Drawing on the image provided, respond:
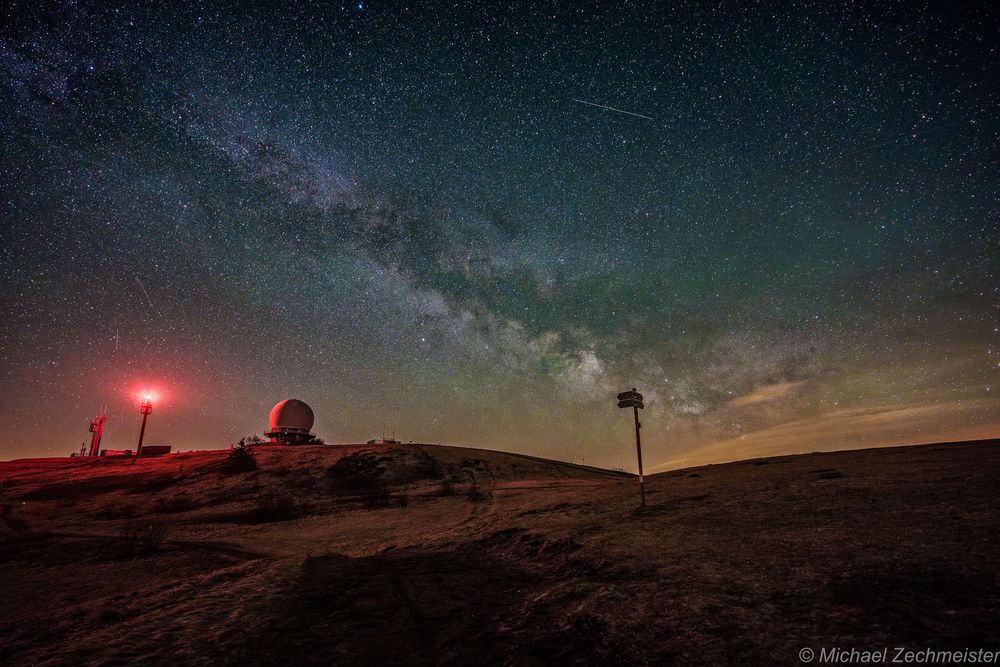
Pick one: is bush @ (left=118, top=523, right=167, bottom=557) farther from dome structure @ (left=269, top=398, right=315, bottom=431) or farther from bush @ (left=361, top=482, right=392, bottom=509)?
dome structure @ (left=269, top=398, right=315, bottom=431)

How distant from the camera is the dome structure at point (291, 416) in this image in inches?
1822

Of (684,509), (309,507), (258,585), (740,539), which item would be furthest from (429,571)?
(309,507)

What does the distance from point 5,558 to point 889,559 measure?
23.0 metres

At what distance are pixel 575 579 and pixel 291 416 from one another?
46090 mm

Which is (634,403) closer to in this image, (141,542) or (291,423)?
(141,542)

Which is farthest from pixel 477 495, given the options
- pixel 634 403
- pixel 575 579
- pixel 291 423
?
pixel 291 423

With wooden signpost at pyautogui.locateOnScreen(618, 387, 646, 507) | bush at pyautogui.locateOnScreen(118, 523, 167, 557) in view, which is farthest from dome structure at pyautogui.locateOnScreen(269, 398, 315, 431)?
→ wooden signpost at pyautogui.locateOnScreen(618, 387, 646, 507)

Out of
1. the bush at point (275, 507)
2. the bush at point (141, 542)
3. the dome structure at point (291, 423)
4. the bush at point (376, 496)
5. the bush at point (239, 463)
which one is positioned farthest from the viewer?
the dome structure at point (291, 423)

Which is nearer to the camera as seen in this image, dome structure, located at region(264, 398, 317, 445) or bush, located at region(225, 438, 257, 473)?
bush, located at region(225, 438, 257, 473)

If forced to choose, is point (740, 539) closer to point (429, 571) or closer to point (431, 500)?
point (429, 571)

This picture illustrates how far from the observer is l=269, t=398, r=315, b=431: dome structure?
4628 cm

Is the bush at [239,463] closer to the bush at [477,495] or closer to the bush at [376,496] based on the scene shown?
the bush at [376,496]

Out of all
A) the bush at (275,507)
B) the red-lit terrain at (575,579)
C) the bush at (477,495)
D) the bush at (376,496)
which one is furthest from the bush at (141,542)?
the bush at (477,495)

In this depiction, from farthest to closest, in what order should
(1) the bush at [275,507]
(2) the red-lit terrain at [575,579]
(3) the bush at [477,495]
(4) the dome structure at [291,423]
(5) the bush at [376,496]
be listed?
(4) the dome structure at [291,423] → (3) the bush at [477,495] → (5) the bush at [376,496] → (1) the bush at [275,507] → (2) the red-lit terrain at [575,579]
